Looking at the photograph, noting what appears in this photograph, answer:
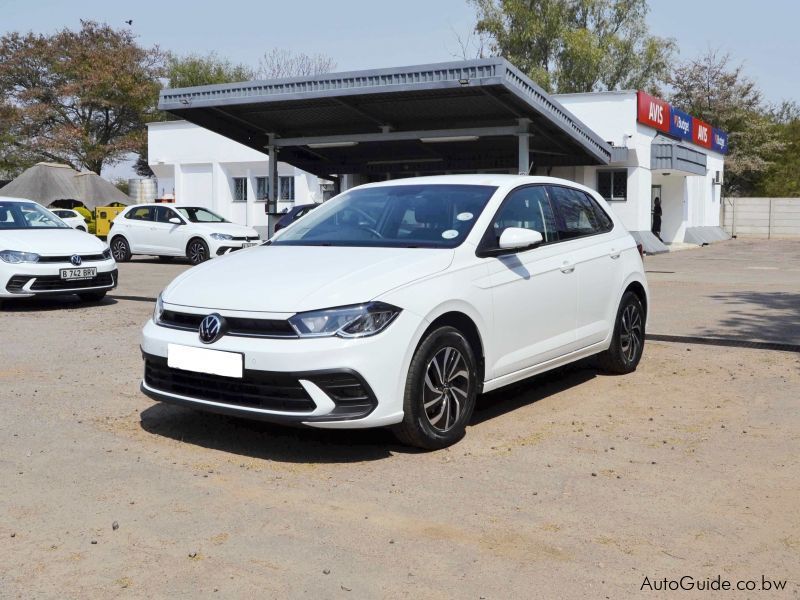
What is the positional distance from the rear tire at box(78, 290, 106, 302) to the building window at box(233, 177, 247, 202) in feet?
79.1

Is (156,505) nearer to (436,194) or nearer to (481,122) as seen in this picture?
(436,194)

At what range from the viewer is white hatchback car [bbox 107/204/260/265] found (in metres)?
21.8

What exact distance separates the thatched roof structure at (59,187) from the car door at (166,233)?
19.0 metres

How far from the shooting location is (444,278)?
5.31m

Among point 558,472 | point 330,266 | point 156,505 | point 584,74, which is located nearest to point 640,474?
point 558,472

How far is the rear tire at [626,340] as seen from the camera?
24.2ft

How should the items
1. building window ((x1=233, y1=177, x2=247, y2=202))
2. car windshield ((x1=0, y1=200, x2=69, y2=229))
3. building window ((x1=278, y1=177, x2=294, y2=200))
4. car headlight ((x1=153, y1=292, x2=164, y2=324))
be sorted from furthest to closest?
building window ((x1=233, y1=177, x2=247, y2=202)), building window ((x1=278, y1=177, x2=294, y2=200)), car windshield ((x1=0, y1=200, x2=69, y2=229)), car headlight ((x1=153, y1=292, x2=164, y2=324))

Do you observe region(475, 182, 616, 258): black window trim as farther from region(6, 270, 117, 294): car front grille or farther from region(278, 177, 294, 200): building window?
region(278, 177, 294, 200): building window

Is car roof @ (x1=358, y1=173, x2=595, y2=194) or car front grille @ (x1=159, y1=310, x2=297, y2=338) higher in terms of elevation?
car roof @ (x1=358, y1=173, x2=595, y2=194)


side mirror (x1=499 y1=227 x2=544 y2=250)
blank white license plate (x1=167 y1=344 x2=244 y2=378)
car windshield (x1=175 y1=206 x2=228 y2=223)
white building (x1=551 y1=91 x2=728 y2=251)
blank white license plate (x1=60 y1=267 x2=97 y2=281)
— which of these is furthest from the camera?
white building (x1=551 y1=91 x2=728 y2=251)

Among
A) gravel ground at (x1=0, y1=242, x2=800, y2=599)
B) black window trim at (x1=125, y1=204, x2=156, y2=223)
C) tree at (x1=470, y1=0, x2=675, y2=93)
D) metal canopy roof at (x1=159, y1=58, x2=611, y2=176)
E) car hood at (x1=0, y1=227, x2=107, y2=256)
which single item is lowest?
gravel ground at (x1=0, y1=242, x2=800, y2=599)

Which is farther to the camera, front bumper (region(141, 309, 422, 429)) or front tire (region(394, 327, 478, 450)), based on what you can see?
front tire (region(394, 327, 478, 450))

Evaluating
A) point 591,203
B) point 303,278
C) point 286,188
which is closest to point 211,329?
point 303,278

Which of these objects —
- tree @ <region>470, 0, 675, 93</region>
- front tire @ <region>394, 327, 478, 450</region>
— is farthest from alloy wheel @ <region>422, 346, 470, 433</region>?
tree @ <region>470, 0, 675, 93</region>
